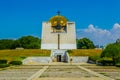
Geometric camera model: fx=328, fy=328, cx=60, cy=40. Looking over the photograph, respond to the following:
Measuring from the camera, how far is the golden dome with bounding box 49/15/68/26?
75.1 m

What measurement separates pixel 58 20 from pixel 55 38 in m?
4.21

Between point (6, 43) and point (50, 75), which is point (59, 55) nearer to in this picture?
point (50, 75)

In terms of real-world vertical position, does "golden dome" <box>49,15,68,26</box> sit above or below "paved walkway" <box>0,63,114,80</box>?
above

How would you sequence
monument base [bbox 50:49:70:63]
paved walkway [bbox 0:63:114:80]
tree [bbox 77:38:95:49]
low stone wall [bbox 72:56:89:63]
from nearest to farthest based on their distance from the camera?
paved walkway [bbox 0:63:114:80]
low stone wall [bbox 72:56:89:63]
monument base [bbox 50:49:70:63]
tree [bbox 77:38:95:49]

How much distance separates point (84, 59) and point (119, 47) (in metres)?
19.2

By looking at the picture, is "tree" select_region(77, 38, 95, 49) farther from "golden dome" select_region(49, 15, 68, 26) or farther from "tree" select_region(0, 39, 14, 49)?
"golden dome" select_region(49, 15, 68, 26)

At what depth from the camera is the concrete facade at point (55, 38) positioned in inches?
2965

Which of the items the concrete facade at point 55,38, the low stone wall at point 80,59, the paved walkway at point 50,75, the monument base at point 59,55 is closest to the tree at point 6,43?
the concrete facade at point 55,38

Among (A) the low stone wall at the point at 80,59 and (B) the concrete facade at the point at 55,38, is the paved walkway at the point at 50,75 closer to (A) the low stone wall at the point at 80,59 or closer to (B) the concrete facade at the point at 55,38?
(A) the low stone wall at the point at 80,59

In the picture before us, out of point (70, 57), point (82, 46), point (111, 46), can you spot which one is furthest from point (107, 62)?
point (82, 46)

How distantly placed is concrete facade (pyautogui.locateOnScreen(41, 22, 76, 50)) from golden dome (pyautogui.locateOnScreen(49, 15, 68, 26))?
102 centimetres

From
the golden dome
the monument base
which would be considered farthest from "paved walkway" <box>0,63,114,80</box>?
the golden dome

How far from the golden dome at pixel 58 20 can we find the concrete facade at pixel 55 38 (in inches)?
40.2

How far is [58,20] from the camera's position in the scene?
7500 cm
